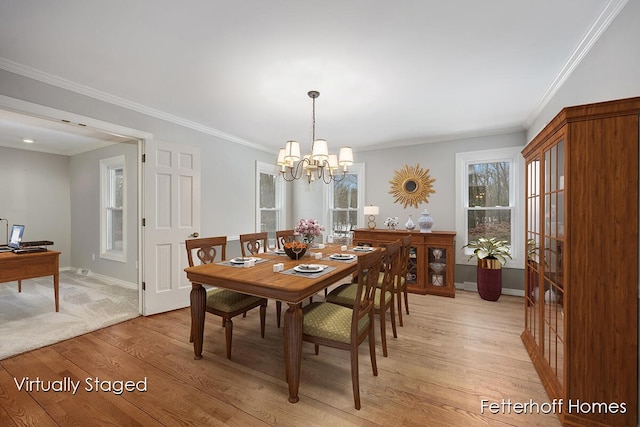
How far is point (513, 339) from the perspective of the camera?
2.69 metres

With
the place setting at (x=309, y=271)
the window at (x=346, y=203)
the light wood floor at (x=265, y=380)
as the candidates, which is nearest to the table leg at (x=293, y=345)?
the light wood floor at (x=265, y=380)

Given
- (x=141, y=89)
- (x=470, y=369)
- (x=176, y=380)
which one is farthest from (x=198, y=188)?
(x=470, y=369)

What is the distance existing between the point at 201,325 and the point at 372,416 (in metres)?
1.53

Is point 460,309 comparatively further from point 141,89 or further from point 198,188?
point 141,89

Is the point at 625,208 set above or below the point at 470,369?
above

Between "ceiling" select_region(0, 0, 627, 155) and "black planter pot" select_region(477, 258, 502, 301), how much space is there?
6.74 ft

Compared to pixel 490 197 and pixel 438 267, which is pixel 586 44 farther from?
pixel 438 267

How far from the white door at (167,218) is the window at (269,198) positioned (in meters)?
1.48

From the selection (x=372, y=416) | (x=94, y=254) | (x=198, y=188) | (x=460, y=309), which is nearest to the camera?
(x=372, y=416)

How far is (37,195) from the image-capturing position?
17.1 feet

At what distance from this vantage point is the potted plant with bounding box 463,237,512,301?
3822mm

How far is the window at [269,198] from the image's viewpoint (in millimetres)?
5195

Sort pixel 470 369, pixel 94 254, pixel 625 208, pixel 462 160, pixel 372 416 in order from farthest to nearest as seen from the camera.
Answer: pixel 94 254
pixel 462 160
pixel 470 369
pixel 372 416
pixel 625 208

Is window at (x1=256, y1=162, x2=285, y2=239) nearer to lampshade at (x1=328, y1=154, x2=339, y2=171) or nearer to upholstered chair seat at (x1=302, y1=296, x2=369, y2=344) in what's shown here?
lampshade at (x1=328, y1=154, x2=339, y2=171)
